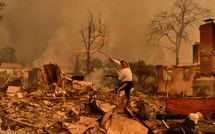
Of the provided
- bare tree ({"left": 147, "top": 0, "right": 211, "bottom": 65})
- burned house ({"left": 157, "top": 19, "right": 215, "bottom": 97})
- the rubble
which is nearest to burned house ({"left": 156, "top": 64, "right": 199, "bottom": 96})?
burned house ({"left": 157, "top": 19, "right": 215, "bottom": 97})

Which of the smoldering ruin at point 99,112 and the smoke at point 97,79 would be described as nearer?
the smoldering ruin at point 99,112

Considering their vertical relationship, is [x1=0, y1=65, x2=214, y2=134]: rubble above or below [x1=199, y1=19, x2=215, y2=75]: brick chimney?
below

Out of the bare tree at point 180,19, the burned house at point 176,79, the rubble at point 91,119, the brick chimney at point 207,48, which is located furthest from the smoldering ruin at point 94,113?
the bare tree at point 180,19

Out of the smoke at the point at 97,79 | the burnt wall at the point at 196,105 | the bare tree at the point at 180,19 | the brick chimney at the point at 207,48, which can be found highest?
the bare tree at the point at 180,19

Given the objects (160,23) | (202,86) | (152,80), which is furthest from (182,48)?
(202,86)

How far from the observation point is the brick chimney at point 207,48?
1469cm

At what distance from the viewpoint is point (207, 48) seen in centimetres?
1639

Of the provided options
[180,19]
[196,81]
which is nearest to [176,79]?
[196,81]

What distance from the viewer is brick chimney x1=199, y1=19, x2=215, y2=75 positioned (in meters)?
14.7

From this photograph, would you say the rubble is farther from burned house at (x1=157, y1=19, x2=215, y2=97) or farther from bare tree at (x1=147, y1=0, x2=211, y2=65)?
bare tree at (x1=147, y1=0, x2=211, y2=65)

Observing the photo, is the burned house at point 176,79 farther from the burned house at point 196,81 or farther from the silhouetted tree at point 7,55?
the silhouetted tree at point 7,55

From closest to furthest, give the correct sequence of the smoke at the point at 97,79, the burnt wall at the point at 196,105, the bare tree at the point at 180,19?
the burnt wall at the point at 196,105, the smoke at the point at 97,79, the bare tree at the point at 180,19

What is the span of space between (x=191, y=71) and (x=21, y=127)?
56.4 feet

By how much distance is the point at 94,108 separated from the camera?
5953 mm
